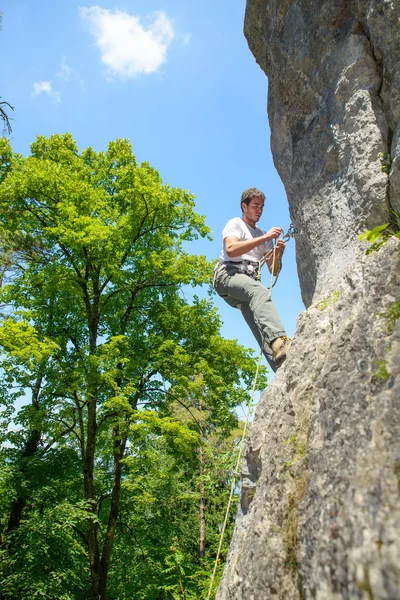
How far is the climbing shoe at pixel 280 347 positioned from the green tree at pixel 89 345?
582 centimetres

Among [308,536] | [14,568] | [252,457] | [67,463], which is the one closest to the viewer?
[308,536]

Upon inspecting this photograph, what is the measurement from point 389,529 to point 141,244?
11.3m

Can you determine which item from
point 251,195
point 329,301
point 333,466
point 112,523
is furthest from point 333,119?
point 112,523

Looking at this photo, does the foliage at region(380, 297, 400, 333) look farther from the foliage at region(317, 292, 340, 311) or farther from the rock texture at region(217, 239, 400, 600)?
the foliage at region(317, 292, 340, 311)

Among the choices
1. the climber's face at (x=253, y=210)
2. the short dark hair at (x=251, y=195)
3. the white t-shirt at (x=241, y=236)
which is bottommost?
the white t-shirt at (x=241, y=236)

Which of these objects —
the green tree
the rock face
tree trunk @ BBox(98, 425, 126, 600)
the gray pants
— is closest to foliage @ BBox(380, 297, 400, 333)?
the rock face

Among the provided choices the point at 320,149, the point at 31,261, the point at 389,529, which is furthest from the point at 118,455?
the point at 389,529

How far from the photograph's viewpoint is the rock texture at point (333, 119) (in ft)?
10.3

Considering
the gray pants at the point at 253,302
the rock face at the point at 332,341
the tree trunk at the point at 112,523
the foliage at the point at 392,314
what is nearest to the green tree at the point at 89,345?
the tree trunk at the point at 112,523

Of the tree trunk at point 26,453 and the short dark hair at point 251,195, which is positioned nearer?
the short dark hair at point 251,195

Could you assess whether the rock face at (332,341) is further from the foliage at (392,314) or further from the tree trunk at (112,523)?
the tree trunk at (112,523)

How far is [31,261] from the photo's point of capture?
12102mm

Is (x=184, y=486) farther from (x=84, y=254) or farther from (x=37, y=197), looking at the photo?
(x=37, y=197)

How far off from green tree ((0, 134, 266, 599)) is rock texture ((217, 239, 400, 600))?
6.49m
